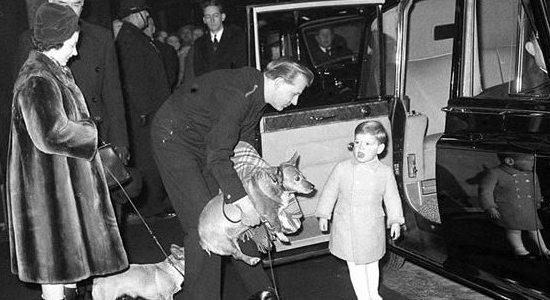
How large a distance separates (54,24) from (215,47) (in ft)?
10.6

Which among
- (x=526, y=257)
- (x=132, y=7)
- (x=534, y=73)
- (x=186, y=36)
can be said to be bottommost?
(x=526, y=257)

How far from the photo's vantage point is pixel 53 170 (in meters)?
3.68

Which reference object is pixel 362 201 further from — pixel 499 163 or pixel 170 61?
pixel 170 61

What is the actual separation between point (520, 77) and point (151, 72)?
136 inches

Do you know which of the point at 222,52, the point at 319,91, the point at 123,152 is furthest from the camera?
the point at 222,52

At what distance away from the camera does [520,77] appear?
3809 mm

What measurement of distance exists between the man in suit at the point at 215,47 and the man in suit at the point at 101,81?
6.79 feet

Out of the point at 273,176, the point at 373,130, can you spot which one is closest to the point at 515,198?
the point at 373,130

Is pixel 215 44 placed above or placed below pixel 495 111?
above

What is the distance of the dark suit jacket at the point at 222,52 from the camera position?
6.66 m

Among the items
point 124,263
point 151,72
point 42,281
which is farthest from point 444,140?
point 151,72

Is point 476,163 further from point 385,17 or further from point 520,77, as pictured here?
point 385,17

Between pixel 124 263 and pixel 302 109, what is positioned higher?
pixel 302 109

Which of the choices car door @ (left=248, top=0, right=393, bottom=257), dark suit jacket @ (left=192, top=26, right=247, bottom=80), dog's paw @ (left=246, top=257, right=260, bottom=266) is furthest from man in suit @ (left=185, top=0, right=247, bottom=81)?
dog's paw @ (left=246, top=257, right=260, bottom=266)
